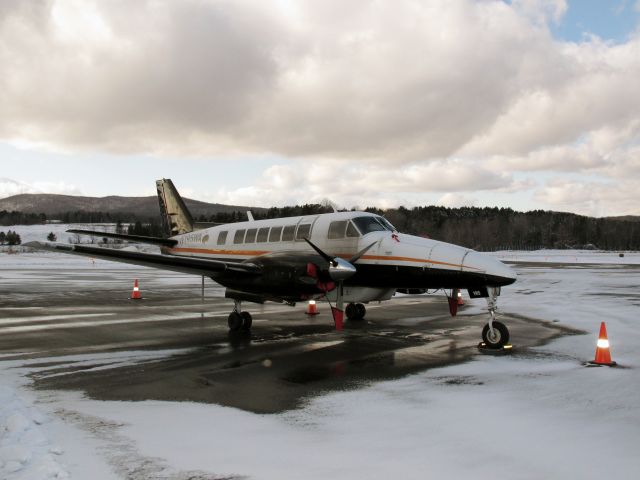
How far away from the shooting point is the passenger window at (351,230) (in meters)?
12.4

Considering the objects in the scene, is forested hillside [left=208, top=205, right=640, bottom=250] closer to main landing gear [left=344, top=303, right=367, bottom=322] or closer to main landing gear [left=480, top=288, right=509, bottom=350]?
main landing gear [left=344, top=303, right=367, bottom=322]

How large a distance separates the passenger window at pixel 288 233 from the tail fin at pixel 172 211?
6.18 meters

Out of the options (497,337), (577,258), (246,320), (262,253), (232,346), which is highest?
(262,253)

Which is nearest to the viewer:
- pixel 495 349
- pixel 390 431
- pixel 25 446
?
pixel 25 446

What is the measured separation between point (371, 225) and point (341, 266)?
6.84 feet

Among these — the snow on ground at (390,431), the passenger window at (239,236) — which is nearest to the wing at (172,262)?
the passenger window at (239,236)

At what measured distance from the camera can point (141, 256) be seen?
11.7 metres


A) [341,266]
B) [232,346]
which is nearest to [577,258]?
[341,266]

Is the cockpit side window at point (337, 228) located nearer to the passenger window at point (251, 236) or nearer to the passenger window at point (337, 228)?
the passenger window at point (337, 228)

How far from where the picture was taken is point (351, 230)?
41.0 feet

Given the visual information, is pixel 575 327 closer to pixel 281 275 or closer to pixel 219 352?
pixel 281 275

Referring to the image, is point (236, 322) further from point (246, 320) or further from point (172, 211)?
point (172, 211)

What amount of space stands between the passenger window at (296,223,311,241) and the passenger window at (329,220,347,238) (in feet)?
2.37

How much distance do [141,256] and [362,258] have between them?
5146mm
